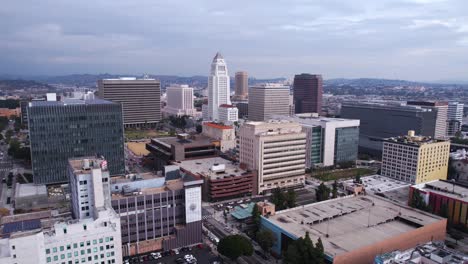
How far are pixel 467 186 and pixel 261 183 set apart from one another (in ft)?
157

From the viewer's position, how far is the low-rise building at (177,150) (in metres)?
106

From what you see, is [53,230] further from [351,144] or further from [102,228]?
[351,144]

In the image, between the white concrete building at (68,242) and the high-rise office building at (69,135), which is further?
the high-rise office building at (69,135)

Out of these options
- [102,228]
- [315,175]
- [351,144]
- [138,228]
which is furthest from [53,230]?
[351,144]

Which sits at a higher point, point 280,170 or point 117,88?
point 117,88

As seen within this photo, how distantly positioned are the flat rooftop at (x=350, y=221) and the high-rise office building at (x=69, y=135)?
55009mm

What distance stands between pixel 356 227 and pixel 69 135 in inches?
2926

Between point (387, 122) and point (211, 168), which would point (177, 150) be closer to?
point (211, 168)

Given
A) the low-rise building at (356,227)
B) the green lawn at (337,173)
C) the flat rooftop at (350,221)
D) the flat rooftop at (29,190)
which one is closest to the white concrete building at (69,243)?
the low-rise building at (356,227)

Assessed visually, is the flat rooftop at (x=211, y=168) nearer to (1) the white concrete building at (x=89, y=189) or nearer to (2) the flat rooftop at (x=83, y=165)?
(2) the flat rooftop at (x=83, y=165)

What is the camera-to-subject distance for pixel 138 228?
59.4 meters

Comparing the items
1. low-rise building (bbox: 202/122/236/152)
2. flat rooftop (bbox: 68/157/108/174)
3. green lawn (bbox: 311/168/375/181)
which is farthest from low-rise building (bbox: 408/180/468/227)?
low-rise building (bbox: 202/122/236/152)

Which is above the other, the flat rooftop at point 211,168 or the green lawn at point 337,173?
the flat rooftop at point 211,168

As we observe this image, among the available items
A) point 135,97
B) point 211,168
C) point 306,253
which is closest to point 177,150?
point 211,168
